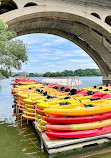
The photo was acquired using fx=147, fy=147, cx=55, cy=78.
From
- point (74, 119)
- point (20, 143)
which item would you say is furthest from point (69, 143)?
point (20, 143)

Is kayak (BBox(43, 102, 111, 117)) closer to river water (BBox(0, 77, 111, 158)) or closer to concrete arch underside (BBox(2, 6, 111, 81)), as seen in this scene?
river water (BBox(0, 77, 111, 158))

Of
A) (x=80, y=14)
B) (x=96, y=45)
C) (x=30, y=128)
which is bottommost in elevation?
(x=30, y=128)

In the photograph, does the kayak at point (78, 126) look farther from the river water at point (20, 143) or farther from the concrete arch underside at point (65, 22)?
the concrete arch underside at point (65, 22)

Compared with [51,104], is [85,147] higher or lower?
lower

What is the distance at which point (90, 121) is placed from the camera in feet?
16.6

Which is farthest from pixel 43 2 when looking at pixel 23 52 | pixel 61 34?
pixel 61 34

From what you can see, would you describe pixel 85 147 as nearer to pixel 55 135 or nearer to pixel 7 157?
pixel 55 135

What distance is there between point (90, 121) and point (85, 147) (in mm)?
845

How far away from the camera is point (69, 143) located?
173 inches

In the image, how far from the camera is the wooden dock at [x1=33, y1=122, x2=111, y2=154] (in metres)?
4.27

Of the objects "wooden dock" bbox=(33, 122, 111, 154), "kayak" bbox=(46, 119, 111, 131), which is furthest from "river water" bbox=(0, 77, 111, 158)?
"kayak" bbox=(46, 119, 111, 131)

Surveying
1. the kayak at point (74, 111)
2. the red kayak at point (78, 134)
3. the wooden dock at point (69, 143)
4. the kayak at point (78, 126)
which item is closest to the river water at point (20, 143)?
the wooden dock at point (69, 143)

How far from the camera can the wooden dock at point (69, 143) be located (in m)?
4.27

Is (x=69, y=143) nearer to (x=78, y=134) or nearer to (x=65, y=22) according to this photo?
(x=78, y=134)
